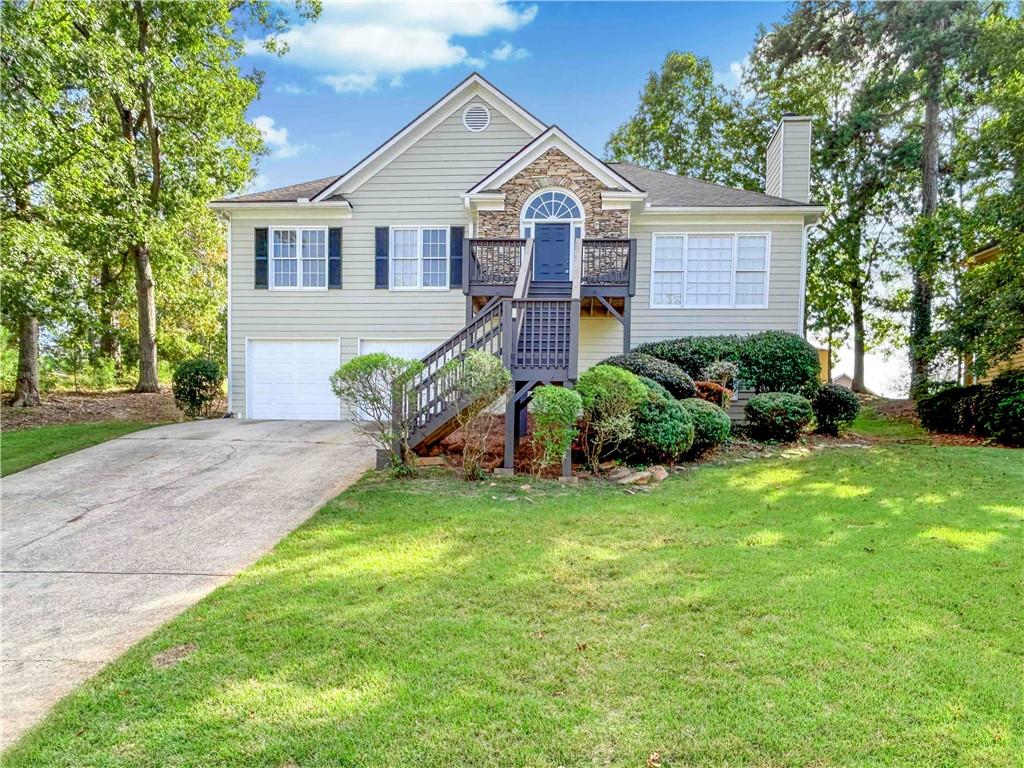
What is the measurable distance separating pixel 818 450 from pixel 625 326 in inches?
173

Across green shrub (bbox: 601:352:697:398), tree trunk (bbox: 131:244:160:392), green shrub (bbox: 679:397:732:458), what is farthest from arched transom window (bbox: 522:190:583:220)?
tree trunk (bbox: 131:244:160:392)

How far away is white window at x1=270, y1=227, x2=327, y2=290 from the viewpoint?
13.6 metres

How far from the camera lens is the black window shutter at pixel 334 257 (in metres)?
13.5

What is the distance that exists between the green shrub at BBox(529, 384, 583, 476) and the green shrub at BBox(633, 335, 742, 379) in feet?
15.3

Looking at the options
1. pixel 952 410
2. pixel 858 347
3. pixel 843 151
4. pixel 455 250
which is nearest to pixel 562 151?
pixel 455 250

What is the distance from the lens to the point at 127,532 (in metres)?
5.92

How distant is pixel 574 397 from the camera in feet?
24.6

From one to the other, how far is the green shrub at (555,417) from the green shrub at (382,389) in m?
1.84

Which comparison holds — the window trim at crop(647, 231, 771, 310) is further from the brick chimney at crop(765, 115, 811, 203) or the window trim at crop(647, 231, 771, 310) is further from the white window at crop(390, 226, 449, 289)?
the white window at crop(390, 226, 449, 289)

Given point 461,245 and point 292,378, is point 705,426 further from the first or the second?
point 292,378

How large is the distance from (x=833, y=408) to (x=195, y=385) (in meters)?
14.9

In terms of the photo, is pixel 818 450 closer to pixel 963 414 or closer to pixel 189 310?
pixel 963 414

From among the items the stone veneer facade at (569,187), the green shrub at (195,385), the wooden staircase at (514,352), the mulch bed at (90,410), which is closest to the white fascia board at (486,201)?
the stone veneer facade at (569,187)

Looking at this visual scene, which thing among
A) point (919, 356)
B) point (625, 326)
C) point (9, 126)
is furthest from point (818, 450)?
point (9, 126)
